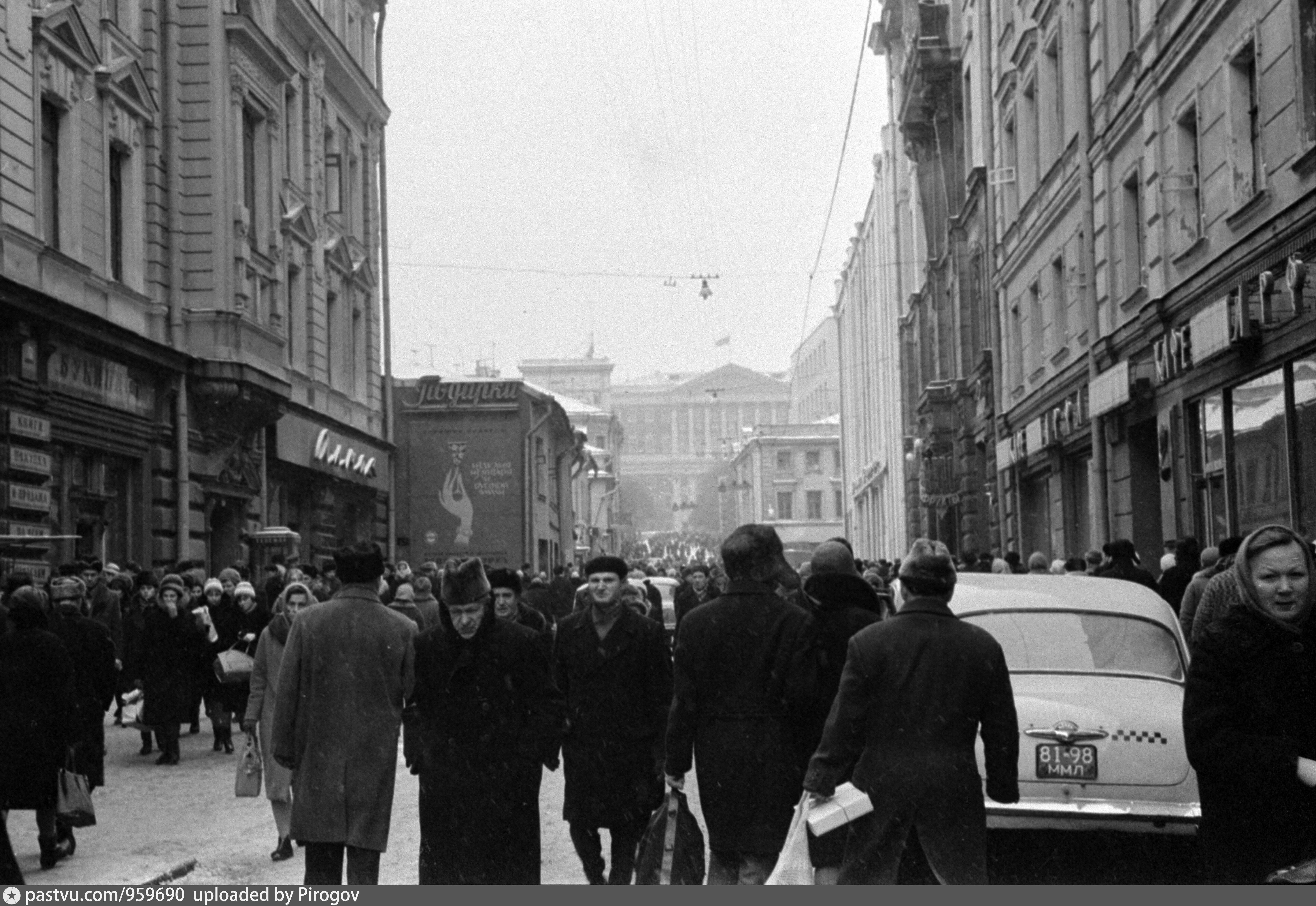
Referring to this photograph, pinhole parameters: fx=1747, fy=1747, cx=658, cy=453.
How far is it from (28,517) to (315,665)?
13.6 m

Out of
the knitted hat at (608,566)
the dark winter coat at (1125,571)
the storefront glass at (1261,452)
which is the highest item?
the storefront glass at (1261,452)

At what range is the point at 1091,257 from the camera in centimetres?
2447

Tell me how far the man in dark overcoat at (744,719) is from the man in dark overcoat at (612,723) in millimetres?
784

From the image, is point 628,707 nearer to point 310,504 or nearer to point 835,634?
point 835,634

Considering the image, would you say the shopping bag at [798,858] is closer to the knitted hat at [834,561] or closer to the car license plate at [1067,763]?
the knitted hat at [834,561]

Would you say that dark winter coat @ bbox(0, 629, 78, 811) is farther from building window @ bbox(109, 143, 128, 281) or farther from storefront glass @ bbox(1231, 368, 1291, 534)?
building window @ bbox(109, 143, 128, 281)

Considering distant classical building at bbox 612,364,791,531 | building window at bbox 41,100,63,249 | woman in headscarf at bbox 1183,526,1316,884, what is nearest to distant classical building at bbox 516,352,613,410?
distant classical building at bbox 612,364,791,531

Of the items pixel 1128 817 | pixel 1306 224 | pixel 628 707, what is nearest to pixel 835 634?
pixel 628 707

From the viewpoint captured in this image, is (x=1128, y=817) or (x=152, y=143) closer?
(x=1128, y=817)

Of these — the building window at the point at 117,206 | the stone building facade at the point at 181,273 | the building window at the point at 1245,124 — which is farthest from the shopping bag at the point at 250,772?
the building window at the point at 117,206

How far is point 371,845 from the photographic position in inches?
290

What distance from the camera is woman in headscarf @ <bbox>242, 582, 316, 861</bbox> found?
9.70 meters

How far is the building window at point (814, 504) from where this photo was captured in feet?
392

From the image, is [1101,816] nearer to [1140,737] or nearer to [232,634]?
[1140,737]
